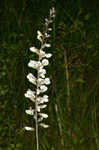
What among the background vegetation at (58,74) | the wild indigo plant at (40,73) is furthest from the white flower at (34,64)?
the background vegetation at (58,74)

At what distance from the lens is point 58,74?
1368mm

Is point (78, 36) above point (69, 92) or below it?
above

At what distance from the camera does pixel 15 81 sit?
1439 mm

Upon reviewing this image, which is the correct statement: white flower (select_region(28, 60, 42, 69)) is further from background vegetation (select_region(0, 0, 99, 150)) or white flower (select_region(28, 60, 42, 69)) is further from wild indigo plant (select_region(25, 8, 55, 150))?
background vegetation (select_region(0, 0, 99, 150))

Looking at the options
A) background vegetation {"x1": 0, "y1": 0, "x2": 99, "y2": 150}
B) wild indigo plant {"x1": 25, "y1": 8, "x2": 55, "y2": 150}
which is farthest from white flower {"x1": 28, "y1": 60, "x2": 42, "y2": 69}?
background vegetation {"x1": 0, "y1": 0, "x2": 99, "y2": 150}

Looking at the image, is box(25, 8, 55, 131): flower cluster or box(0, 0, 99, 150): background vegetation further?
box(0, 0, 99, 150): background vegetation

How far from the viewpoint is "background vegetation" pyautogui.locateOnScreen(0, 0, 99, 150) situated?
1263 millimetres

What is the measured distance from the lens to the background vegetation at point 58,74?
126cm

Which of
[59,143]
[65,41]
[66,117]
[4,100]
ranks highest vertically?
[65,41]

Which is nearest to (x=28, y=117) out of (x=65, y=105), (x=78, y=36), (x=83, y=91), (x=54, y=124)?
(x=54, y=124)

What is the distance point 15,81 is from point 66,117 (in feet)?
0.98

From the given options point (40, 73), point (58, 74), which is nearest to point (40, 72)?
point (40, 73)

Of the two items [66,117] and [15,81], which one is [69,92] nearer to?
[66,117]

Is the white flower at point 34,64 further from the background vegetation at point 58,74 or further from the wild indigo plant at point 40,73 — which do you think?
the background vegetation at point 58,74
